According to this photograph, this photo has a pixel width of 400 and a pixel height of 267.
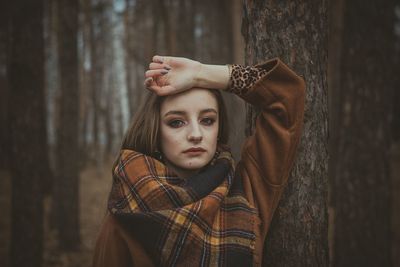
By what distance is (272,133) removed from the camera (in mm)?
1831

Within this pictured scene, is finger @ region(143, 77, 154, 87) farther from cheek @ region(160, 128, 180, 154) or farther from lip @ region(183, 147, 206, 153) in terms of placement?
lip @ region(183, 147, 206, 153)

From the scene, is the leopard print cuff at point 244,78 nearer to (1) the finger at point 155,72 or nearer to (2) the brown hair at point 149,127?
(2) the brown hair at point 149,127

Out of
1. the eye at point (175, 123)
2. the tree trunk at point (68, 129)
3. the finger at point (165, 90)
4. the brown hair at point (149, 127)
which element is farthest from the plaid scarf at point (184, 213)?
the tree trunk at point (68, 129)

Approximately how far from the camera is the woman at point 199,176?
165 cm

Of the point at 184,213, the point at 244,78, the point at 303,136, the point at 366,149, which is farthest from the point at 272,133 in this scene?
the point at 366,149

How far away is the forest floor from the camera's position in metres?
5.97

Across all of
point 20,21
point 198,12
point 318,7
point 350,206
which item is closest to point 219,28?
point 198,12

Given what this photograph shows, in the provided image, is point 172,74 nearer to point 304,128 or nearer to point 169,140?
point 169,140

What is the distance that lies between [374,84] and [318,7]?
2556mm

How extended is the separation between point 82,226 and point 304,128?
24.0 ft

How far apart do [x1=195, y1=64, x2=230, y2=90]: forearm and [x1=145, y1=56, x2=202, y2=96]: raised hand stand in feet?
0.09

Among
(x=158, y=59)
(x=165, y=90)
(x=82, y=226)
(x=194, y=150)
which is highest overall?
(x=158, y=59)

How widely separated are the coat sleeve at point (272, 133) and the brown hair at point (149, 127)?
10.3 inches

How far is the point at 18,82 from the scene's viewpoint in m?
4.26
